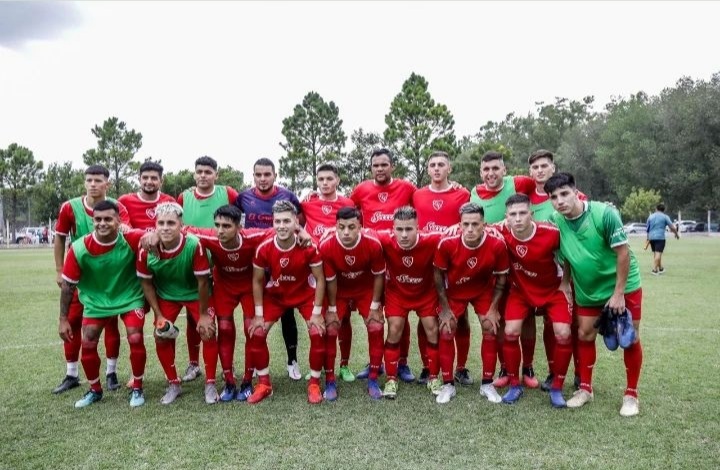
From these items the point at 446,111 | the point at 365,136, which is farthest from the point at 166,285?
the point at 365,136

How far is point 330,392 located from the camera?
16.4 feet

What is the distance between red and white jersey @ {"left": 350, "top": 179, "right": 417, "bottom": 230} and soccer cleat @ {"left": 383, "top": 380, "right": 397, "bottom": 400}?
5.83ft

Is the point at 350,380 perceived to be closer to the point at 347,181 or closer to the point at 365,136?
the point at 347,181

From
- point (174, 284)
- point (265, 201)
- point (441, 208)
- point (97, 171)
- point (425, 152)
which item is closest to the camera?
point (174, 284)

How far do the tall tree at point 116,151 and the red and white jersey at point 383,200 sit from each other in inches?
1742

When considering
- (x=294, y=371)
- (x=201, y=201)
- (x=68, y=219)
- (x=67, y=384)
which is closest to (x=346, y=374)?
(x=294, y=371)

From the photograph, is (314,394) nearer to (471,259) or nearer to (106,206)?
(471,259)

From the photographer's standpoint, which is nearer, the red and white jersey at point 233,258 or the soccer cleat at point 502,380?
the red and white jersey at point 233,258

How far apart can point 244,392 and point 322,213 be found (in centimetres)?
223

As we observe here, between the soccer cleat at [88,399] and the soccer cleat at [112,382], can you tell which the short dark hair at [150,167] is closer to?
the soccer cleat at [112,382]

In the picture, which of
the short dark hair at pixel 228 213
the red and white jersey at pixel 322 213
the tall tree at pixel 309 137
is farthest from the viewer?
the tall tree at pixel 309 137

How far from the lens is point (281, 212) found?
16.4 ft

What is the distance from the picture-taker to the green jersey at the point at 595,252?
4.51 metres

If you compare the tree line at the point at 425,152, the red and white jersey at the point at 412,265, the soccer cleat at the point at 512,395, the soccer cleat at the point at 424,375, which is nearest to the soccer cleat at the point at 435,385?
the soccer cleat at the point at 424,375
